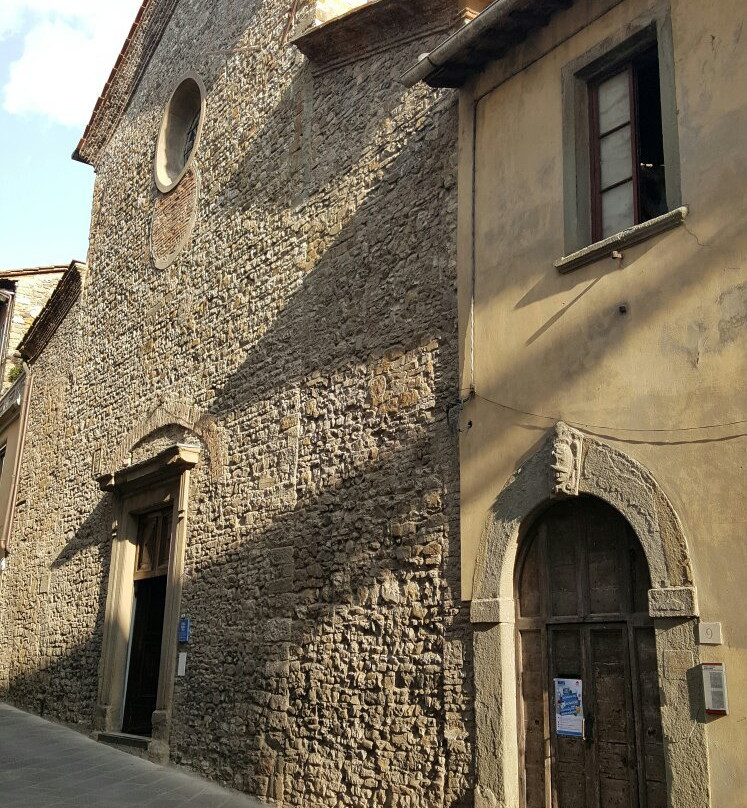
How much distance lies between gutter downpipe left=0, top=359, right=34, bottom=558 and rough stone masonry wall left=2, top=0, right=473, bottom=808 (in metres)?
3.58

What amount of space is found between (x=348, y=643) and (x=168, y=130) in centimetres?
807

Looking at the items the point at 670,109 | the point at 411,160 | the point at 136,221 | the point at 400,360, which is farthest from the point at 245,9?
the point at 670,109

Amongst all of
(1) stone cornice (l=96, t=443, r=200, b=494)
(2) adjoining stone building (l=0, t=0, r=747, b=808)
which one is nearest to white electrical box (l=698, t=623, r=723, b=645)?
(2) adjoining stone building (l=0, t=0, r=747, b=808)

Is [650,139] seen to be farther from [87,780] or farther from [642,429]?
[87,780]

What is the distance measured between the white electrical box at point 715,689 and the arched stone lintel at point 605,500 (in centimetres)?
29

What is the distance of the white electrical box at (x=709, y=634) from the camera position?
4531mm

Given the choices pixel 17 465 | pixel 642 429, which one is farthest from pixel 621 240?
pixel 17 465

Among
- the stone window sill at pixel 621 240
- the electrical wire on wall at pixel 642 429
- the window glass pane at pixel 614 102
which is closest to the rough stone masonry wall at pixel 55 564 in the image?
the electrical wire on wall at pixel 642 429

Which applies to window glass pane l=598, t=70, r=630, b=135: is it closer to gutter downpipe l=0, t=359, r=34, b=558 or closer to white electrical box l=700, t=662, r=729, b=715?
white electrical box l=700, t=662, r=729, b=715

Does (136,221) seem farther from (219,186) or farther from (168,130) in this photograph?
(219,186)

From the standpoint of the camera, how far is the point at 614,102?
19.4 ft

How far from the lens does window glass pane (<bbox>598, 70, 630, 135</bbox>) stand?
583 centimetres

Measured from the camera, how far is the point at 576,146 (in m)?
5.95

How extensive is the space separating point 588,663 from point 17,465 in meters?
11.8
